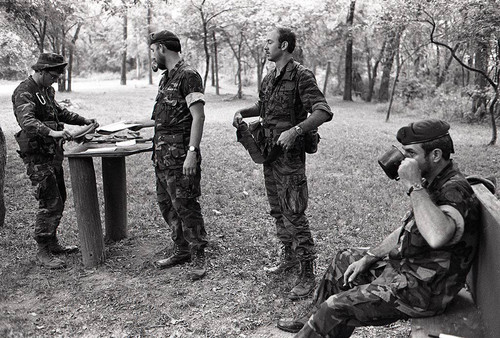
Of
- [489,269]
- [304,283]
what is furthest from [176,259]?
[489,269]

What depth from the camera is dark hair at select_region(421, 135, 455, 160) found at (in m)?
2.60

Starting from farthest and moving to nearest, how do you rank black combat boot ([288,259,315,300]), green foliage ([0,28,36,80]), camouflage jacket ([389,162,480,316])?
green foliage ([0,28,36,80])
black combat boot ([288,259,315,300])
camouflage jacket ([389,162,480,316])

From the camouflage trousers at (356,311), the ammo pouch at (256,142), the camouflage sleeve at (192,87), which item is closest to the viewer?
the camouflage trousers at (356,311)

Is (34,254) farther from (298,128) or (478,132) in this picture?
(478,132)

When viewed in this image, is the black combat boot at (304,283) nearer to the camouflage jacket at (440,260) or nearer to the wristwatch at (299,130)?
the wristwatch at (299,130)

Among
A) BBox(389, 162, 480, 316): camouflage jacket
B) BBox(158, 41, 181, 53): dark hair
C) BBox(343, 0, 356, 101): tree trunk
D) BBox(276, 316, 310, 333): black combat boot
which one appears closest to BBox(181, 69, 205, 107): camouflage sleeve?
BBox(158, 41, 181, 53): dark hair

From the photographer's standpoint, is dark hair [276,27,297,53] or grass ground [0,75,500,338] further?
dark hair [276,27,297,53]

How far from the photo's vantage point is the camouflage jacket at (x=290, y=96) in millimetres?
3914

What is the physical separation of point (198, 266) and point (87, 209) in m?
1.18

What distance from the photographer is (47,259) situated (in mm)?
4824

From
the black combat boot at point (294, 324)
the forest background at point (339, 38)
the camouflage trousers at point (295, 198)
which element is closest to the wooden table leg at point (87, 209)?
the camouflage trousers at point (295, 198)

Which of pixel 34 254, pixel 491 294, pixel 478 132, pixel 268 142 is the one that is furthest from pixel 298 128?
pixel 478 132

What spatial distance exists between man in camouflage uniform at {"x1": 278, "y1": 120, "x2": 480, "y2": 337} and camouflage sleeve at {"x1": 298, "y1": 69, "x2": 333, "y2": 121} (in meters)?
1.27

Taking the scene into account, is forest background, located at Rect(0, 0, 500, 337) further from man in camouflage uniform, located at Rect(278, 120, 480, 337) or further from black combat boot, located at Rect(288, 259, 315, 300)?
man in camouflage uniform, located at Rect(278, 120, 480, 337)
